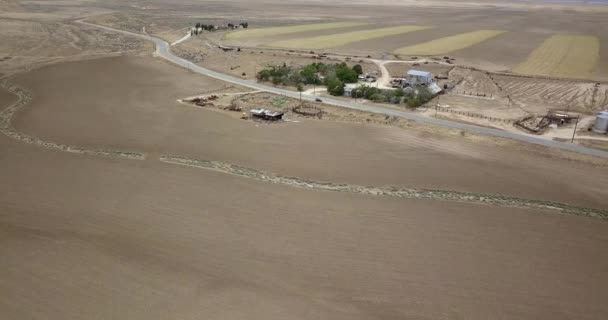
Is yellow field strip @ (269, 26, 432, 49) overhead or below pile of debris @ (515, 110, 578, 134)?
overhead

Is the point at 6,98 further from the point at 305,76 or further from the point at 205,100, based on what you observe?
the point at 305,76

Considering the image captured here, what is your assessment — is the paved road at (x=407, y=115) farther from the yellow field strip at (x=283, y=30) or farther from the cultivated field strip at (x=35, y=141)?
the yellow field strip at (x=283, y=30)

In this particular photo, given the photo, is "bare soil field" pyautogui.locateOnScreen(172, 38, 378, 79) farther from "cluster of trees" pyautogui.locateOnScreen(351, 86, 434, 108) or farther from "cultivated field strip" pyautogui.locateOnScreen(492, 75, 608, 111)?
"cultivated field strip" pyautogui.locateOnScreen(492, 75, 608, 111)

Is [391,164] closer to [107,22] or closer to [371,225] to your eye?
[371,225]

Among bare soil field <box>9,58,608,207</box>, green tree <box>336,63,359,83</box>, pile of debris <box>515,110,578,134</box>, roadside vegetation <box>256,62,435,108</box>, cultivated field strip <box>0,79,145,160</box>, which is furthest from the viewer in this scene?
green tree <box>336,63,359,83</box>

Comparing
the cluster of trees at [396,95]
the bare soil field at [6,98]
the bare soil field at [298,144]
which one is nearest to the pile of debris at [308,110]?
the bare soil field at [298,144]

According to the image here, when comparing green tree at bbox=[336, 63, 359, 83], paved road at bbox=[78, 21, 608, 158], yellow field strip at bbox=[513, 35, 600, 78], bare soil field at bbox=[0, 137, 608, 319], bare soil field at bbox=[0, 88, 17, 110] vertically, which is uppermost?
yellow field strip at bbox=[513, 35, 600, 78]

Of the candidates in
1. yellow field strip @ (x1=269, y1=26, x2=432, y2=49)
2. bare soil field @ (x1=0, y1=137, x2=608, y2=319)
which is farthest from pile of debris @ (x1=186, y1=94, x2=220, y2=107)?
yellow field strip @ (x1=269, y1=26, x2=432, y2=49)

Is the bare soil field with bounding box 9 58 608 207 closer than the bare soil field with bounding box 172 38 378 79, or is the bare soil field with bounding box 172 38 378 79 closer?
the bare soil field with bounding box 9 58 608 207
